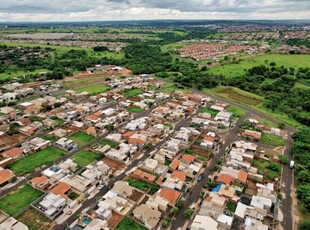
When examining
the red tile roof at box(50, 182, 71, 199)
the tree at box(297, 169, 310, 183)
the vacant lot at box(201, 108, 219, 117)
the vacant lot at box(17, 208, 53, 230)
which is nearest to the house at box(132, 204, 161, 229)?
the red tile roof at box(50, 182, 71, 199)

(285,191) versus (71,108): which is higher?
(71,108)

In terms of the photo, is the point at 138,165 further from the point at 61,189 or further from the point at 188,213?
the point at 188,213

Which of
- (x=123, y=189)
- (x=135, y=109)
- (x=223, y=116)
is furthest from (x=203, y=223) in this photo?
(x=135, y=109)

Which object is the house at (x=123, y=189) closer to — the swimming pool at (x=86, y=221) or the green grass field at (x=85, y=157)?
the swimming pool at (x=86, y=221)

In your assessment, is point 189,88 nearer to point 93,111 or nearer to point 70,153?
point 93,111

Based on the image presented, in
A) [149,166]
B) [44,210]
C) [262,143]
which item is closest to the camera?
[44,210]

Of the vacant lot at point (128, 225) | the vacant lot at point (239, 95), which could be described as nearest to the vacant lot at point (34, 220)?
the vacant lot at point (128, 225)

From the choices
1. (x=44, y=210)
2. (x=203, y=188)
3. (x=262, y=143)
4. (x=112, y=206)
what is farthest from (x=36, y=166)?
(x=262, y=143)
